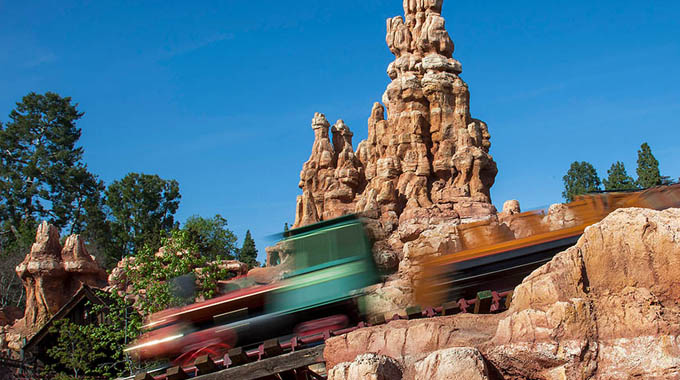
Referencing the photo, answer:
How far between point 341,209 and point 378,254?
8657 mm

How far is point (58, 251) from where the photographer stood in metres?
Result: 34.9

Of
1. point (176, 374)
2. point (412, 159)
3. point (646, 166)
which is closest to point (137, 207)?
point (412, 159)

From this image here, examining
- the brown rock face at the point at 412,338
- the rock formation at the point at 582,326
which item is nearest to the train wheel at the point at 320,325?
the brown rock face at the point at 412,338

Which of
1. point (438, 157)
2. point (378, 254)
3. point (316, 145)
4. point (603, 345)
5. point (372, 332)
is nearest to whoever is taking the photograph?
point (603, 345)

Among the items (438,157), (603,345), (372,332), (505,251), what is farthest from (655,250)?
(438,157)

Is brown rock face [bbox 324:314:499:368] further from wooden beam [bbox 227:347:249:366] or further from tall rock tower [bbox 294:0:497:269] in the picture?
tall rock tower [bbox 294:0:497:269]

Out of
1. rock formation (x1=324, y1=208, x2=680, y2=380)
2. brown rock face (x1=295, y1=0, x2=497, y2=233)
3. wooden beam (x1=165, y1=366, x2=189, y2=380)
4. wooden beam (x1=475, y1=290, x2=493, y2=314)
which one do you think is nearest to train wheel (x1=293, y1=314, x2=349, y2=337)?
wooden beam (x1=165, y1=366, x2=189, y2=380)

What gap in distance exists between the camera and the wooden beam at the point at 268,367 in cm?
935

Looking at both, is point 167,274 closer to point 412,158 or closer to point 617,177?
point 412,158

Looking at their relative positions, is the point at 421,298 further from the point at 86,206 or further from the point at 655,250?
the point at 86,206

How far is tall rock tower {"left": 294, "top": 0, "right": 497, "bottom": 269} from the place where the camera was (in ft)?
120

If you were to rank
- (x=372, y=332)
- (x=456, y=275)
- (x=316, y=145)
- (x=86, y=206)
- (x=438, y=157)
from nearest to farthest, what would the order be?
(x=372, y=332) → (x=456, y=275) → (x=438, y=157) → (x=316, y=145) → (x=86, y=206)

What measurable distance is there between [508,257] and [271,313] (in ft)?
16.0

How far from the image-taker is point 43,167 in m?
60.6
